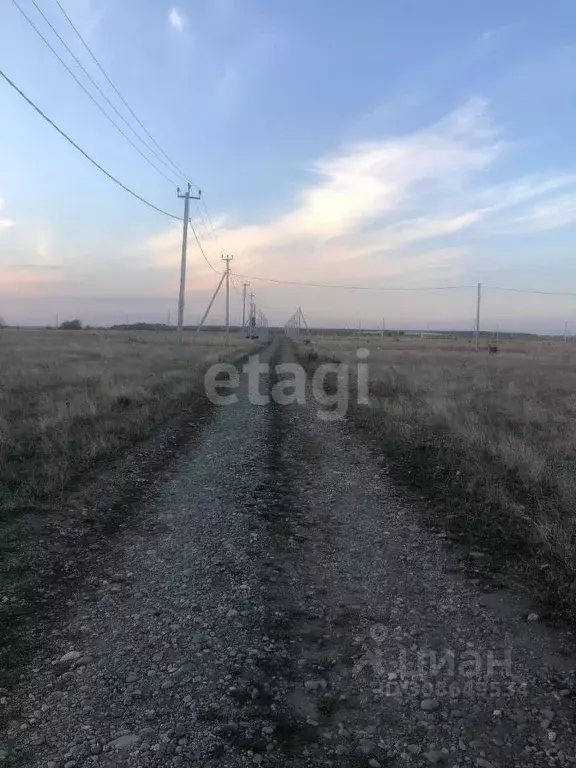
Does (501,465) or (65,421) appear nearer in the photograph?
(501,465)

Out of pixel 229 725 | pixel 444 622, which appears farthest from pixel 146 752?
pixel 444 622

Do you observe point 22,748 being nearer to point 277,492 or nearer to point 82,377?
point 277,492

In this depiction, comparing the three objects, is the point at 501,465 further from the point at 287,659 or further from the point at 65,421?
the point at 65,421

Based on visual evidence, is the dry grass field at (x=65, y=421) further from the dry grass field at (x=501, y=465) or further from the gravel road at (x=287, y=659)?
the dry grass field at (x=501, y=465)

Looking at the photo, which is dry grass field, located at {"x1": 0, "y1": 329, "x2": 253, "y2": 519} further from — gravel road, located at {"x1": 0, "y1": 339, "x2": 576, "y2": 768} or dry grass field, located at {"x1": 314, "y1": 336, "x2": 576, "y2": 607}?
dry grass field, located at {"x1": 314, "y1": 336, "x2": 576, "y2": 607}

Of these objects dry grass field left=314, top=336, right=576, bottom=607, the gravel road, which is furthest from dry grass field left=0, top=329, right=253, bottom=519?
dry grass field left=314, top=336, right=576, bottom=607

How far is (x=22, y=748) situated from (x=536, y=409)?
13.3m

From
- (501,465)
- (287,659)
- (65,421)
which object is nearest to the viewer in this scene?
(287,659)

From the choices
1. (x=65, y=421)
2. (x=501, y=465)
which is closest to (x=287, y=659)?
(x=501, y=465)

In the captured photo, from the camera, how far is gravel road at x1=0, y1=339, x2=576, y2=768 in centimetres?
259

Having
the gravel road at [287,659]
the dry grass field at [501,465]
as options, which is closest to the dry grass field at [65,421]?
the gravel road at [287,659]

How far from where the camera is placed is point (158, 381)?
18.5 metres

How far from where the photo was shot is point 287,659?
130 inches

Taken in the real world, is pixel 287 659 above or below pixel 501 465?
below
